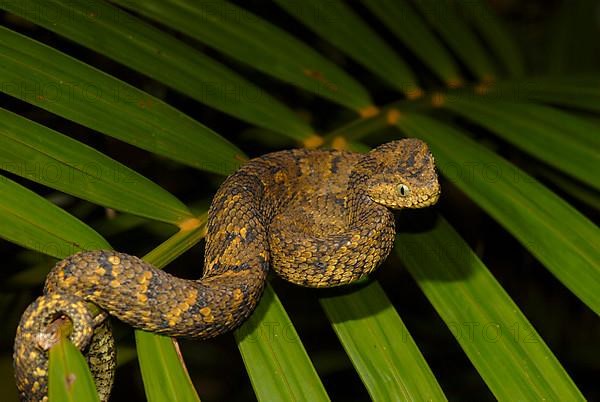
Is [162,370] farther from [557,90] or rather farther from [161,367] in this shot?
[557,90]

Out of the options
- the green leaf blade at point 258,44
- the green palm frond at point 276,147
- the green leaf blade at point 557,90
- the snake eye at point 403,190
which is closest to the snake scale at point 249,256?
the snake eye at point 403,190

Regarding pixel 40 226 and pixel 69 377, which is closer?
pixel 69 377

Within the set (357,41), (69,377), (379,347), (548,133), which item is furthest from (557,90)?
(69,377)

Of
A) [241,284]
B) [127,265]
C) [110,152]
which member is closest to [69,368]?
[127,265]

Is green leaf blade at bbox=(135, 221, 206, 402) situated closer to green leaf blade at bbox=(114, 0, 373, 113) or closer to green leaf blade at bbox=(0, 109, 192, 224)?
green leaf blade at bbox=(0, 109, 192, 224)

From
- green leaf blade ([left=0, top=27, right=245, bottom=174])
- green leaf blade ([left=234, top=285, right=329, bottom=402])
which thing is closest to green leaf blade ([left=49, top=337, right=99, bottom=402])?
green leaf blade ([left=234, top=285, right=329, bottom=402])
